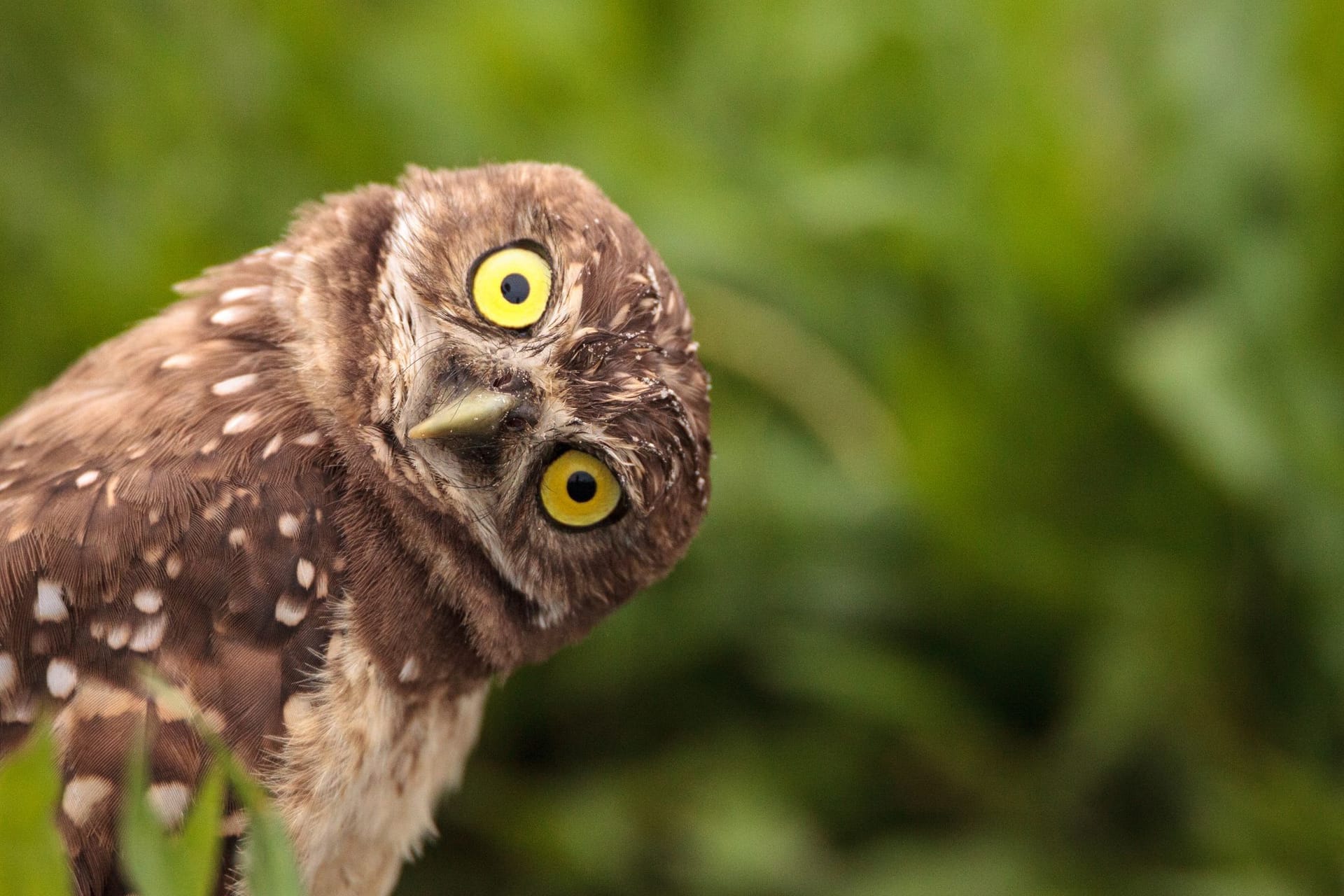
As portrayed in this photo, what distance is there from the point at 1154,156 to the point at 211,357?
8.43ft

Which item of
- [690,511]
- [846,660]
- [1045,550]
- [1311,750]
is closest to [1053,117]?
[1045,550]

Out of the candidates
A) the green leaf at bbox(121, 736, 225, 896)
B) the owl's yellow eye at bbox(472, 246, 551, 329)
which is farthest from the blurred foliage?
the owl's yellow eye at bbox(472, 246, 551, 329)

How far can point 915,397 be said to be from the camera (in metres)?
3.12

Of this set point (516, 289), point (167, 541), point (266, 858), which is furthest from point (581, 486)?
point (266, 858)

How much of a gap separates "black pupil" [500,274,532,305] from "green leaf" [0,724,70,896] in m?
0.79

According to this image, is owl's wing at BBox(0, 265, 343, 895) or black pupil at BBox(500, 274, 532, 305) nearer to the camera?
owl's wing at BBox(0, 265, 343, 895)

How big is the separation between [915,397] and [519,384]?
1.66 meters

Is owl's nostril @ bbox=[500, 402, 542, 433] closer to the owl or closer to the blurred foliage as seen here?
the owl

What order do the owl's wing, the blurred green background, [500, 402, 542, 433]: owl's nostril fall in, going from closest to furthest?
the owl's wing
[500, 402, 542, 433]: owl's nostril
the blurred green background

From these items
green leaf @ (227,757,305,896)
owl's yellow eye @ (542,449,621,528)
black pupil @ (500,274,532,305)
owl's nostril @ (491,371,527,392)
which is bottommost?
green leaf @ (227,757,305,896)

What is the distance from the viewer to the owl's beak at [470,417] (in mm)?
1602

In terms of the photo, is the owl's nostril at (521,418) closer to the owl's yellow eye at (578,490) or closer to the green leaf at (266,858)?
the owl's yellow eye at (578,490)

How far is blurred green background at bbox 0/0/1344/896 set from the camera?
3066mm

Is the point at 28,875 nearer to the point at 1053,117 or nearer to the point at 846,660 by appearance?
the point at 846,660
